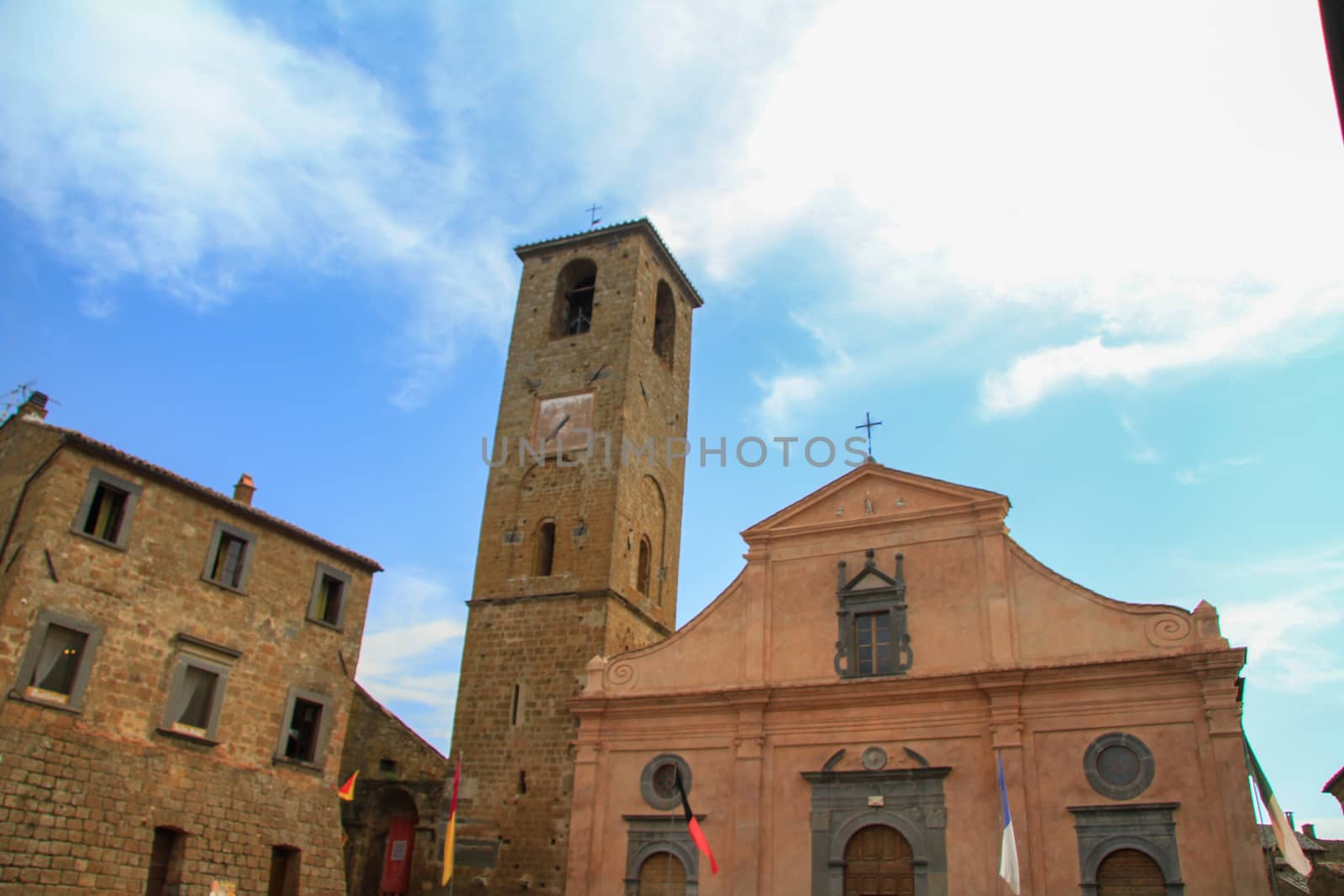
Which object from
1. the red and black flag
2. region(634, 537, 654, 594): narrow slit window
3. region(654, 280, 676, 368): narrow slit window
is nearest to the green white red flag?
the red and black flag

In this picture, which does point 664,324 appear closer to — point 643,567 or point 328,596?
point 643,567

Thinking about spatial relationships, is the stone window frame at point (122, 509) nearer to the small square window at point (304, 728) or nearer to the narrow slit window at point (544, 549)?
the small square window at point (304, 728)

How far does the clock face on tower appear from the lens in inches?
972

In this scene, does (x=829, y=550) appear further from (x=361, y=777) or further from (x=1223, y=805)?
(x=361, y=777)

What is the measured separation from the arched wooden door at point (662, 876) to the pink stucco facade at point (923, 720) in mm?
201

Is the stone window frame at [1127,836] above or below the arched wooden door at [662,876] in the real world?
above

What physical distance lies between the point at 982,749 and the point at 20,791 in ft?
44.9

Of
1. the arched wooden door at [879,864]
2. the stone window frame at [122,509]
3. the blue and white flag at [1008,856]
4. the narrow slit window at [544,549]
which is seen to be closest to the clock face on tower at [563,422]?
the narrow slit window at [544,549]

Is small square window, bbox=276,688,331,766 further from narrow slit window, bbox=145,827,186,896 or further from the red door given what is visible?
the red door

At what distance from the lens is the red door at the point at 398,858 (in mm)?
21812

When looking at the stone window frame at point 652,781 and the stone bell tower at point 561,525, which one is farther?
the stone bell tower at point 561,525

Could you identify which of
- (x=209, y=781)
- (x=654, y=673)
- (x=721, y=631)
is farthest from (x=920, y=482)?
(x=209, y=781)

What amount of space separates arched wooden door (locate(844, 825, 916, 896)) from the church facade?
3 centimetres

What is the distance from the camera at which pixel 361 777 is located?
23.1m
